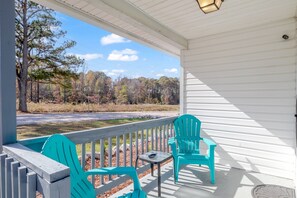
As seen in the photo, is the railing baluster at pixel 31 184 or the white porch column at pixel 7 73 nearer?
the railing baluster at pixel 31 184

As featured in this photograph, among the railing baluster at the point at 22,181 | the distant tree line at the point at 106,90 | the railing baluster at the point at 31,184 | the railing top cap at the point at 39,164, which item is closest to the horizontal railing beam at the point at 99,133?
the railing top cap at the point at 39,164

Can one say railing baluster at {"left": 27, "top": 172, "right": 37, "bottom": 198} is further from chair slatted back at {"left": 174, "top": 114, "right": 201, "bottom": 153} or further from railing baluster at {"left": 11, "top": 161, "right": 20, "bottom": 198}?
chair slatted back at {"left": 174, "top": 114, "right": 201, "bottom": 153}

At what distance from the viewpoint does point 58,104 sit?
12.8m

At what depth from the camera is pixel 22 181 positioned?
3.68 feet

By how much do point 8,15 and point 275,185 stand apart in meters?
3.84

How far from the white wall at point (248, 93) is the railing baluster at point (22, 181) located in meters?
3.52

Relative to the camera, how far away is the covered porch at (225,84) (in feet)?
8.81

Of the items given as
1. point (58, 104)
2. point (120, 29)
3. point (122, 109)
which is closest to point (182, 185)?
point (120, 29)

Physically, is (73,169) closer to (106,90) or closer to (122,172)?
(122,172)

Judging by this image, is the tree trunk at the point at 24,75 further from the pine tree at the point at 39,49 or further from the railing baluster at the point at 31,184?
the railing baluster at the point at 31,184

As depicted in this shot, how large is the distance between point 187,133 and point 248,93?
4.34 ft

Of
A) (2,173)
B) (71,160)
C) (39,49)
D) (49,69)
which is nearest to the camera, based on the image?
(2,173)

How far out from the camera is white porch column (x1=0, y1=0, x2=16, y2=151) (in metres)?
1.40

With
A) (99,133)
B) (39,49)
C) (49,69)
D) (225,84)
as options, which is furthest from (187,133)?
(39,49)
